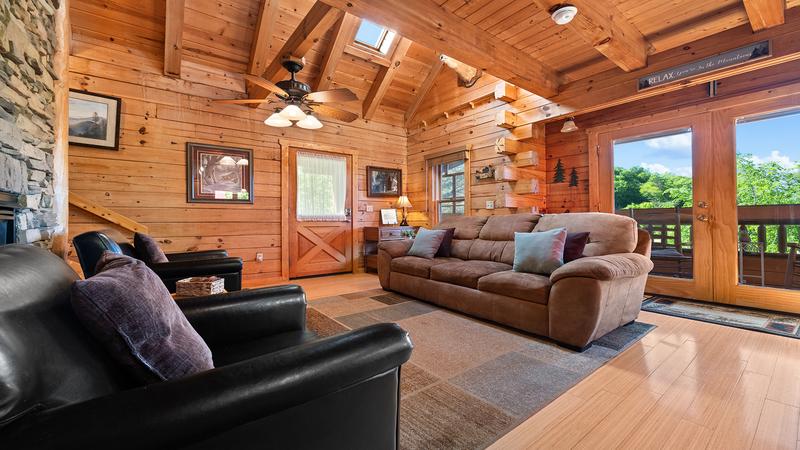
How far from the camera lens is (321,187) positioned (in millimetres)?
5234

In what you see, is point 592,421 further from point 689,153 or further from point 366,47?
point 366,47

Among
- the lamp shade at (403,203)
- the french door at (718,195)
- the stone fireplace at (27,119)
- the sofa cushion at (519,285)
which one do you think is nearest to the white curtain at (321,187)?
the lamp shade at (403,203)

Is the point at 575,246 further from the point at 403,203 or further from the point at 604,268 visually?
the point at 403,203

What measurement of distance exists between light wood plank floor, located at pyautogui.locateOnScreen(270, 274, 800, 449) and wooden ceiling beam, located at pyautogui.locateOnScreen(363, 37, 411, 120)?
4.60m

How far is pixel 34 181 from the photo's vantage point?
5.98 feet

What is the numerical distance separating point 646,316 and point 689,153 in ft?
6.39

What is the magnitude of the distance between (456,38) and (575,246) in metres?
2.08

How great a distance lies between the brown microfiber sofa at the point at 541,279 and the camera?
7.17 feet

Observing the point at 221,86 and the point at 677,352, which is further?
the point at 221,86

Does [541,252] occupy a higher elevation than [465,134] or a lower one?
lower

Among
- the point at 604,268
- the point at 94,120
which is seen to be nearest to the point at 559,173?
the point at 604,268

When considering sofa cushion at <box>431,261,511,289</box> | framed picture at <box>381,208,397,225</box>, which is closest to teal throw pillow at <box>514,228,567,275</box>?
sofa cushion at <box>431,261,511,289</box>

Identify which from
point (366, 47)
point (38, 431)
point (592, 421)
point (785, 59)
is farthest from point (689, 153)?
point (38, 431)

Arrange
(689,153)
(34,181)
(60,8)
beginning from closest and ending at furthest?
(34,181) < (60,8) < (689,153)
